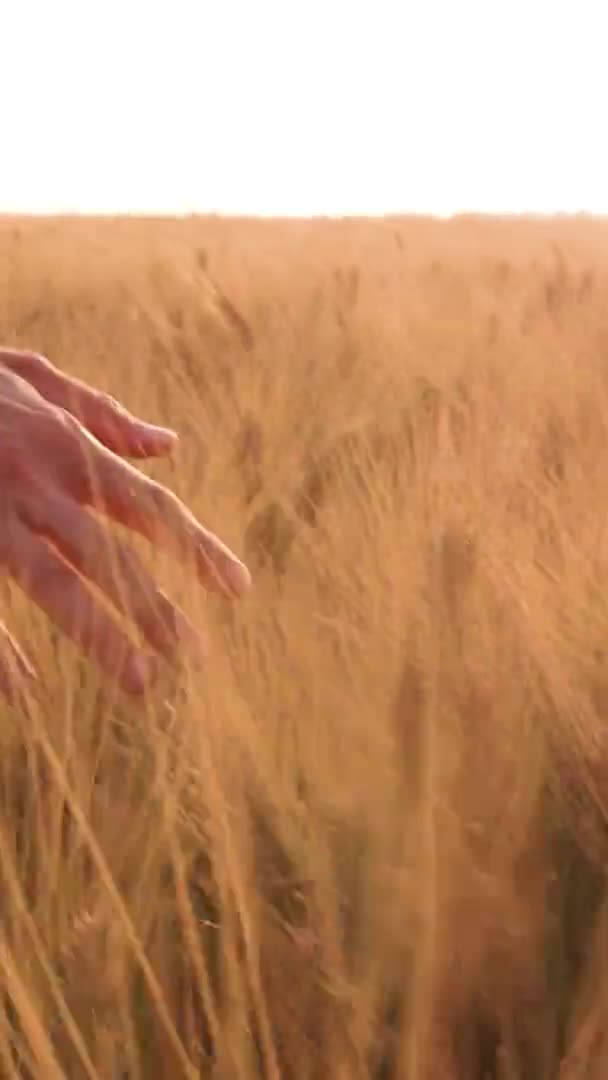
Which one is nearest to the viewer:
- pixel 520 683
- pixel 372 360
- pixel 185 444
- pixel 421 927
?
pixel 421 927

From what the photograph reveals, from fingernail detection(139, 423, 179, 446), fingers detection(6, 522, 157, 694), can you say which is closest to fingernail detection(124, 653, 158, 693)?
fingers detection(6, 522, 157, 694)

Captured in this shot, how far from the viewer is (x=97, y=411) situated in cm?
69

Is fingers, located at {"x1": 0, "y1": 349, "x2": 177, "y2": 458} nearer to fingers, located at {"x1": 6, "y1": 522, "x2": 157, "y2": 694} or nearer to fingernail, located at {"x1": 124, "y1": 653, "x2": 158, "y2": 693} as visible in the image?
fingers, located at {"x1": 6, "y1": 522, "x2": 157, "y2": 694}

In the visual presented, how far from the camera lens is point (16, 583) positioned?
1.83ft

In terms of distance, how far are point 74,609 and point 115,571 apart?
103mm

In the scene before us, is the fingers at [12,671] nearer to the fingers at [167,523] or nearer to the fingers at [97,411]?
the fingers at [167,523]

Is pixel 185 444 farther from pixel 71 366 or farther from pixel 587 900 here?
pixel 587 900

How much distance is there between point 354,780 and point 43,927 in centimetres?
10

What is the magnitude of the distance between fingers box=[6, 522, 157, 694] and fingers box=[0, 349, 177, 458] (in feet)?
0.33

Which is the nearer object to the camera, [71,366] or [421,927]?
[421,927]

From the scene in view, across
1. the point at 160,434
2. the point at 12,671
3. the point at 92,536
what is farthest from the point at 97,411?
the point at 12,671

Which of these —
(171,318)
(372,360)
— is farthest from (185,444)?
(171,318)

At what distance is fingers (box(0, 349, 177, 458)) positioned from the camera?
2.10ft

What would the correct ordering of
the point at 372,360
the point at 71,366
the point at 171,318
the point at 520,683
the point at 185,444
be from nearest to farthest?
the point at 520,683, the point at 185,444, the point at 71,366, the point at 372,360, the point at 171,318
